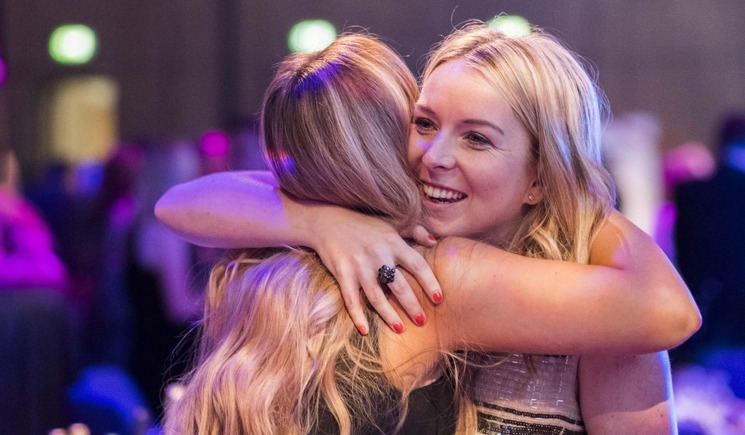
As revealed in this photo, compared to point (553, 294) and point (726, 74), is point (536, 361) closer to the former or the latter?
point (553, 294)

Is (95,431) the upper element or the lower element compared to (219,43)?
lower

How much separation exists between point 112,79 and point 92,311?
1.63 m

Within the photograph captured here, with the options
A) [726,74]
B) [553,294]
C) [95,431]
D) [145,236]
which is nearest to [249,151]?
[145,236]

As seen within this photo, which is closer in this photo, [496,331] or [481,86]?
[496,331]

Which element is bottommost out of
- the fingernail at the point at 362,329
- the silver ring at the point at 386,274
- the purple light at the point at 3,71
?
the purple light at the point at 3,71

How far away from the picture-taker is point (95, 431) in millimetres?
3395

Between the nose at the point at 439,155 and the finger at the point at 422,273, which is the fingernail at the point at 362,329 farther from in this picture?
the nose at the point at 439,155

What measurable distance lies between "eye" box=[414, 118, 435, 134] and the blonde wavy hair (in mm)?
52

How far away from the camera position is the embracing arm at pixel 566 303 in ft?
4.48

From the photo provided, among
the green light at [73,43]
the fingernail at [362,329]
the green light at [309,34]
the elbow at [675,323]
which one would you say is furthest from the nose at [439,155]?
the green light at [73,43]

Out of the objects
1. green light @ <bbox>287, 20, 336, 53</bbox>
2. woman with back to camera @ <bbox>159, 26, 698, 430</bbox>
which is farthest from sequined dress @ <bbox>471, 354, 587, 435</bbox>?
green light @ <bbox>287, 20, 336, 53</bbox>

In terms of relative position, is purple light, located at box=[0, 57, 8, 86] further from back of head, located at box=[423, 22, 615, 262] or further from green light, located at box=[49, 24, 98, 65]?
back of head, located at box=[423, 22, 615, 262]

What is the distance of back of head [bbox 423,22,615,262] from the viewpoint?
1598 millimetres

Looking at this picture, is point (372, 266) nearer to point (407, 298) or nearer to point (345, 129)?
point (407, 298)
